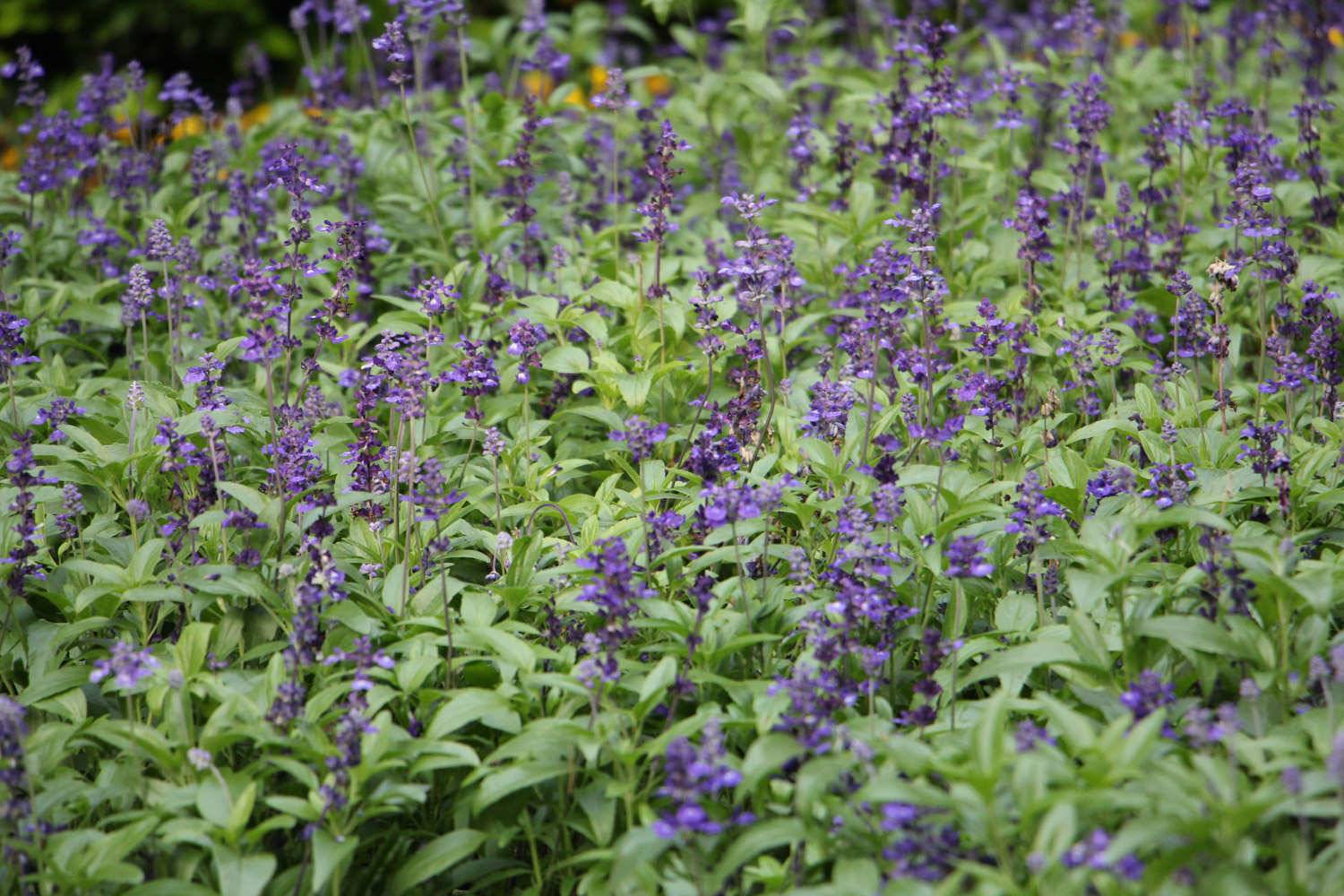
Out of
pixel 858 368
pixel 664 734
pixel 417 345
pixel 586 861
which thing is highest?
pixel 417 345

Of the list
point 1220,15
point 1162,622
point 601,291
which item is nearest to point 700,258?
point 601,291

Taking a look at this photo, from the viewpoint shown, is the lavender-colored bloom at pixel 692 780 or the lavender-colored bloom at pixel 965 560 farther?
the lavender-colored bloom at pixel 965 560

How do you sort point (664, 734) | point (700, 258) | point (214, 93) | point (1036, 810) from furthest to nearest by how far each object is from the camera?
point (214, 93) → point (700, 258) → point (664, 734) → point (1036, 810)

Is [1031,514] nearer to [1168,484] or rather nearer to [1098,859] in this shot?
[1168,484]

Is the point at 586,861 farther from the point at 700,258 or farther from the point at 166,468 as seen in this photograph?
the point at 700,258

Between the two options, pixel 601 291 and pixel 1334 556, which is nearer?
pixel 1334 556

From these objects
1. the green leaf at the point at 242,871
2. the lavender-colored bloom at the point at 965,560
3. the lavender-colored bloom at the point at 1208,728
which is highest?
the lavender-colored bloom at the point at 965,560

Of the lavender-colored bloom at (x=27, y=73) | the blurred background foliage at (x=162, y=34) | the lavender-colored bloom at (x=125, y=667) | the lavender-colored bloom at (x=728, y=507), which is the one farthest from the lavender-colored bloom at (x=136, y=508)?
the blurred background foliage at (x=162, y=34)

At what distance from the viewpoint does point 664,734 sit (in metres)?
3.23

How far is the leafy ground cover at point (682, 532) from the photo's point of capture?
3.08 meters

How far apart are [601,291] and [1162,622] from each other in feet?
9.10

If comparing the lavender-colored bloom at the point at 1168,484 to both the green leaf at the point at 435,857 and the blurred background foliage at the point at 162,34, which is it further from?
the blurred background foliage at the point at 162,34

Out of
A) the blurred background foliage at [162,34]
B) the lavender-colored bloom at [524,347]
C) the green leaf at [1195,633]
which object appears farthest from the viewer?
the blurred background foliage at [162,34]

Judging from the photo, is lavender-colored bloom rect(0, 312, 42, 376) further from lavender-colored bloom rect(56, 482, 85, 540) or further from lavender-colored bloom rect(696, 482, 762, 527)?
lavender-colored bloom rect(696, 482, 762, 527)
